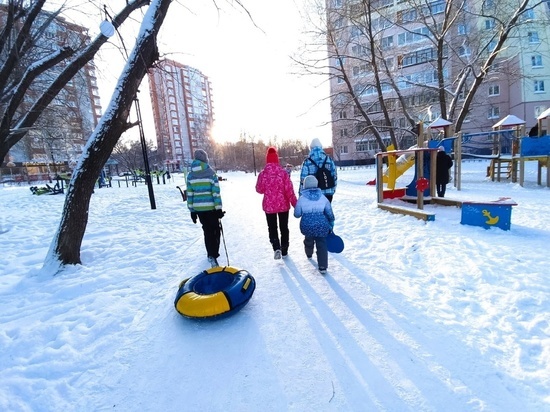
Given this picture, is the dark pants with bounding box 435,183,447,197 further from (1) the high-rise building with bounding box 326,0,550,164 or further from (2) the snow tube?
(2) the snow tube

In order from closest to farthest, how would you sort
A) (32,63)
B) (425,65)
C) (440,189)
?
1. (32,63)
2. (440,189)
3. (425,65)

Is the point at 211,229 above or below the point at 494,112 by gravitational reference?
below

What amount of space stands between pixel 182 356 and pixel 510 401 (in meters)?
2.38

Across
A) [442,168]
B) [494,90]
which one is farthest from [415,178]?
[494,90]

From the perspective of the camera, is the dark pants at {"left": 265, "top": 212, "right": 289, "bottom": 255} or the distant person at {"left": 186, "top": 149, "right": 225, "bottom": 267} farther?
the dark pants at {"left": 265, "top": 212, "right": 289, "bottom": 255}

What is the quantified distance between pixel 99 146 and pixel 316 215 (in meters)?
3.82

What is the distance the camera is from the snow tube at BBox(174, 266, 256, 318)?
275 cm

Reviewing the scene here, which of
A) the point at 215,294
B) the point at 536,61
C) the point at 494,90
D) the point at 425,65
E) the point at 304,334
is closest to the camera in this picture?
the point at 304,334

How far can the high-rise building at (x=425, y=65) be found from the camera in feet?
46.5

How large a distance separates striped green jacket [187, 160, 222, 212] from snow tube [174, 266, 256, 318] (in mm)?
1263

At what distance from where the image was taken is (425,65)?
1385 inches

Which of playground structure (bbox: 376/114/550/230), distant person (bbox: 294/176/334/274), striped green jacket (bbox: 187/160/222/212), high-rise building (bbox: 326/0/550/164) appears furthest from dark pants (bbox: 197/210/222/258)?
high-rise building (bbox: 326/0/550/164)

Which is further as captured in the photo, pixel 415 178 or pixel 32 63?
pixel 415 178

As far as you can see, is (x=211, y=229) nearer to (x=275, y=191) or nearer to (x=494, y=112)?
(x=275, y=191)
